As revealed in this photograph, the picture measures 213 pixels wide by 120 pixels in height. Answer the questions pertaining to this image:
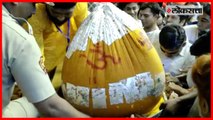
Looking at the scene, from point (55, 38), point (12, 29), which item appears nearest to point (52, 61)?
point (55, 38)

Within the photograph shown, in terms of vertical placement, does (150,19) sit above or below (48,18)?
below

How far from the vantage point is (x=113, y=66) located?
1.76 meters

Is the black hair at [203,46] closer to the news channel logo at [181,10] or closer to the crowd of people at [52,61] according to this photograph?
the crowd of people at [52,61]

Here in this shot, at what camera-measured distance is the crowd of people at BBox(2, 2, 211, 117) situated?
161 cm

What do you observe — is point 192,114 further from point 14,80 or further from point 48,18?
point 48,18

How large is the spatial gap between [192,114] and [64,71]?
2.01ft

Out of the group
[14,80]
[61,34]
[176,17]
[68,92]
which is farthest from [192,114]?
[176,17]

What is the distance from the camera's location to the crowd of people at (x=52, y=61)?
1.61m

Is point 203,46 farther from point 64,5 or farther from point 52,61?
point 52,61

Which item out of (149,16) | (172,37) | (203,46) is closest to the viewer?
(203,46)

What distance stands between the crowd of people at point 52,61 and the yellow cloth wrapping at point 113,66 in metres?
0.12

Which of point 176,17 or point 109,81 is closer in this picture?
point 109,81

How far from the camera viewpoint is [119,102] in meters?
1.79

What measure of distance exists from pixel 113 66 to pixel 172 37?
121 centimetres
